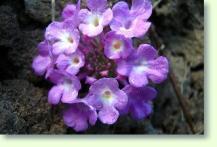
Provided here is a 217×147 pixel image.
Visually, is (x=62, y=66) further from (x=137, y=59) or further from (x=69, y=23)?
(x=137, y=59)

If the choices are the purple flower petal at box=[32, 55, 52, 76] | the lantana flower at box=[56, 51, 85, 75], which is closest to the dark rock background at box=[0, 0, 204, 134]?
the purple flower petal at box=[32, 55, 52, 76]

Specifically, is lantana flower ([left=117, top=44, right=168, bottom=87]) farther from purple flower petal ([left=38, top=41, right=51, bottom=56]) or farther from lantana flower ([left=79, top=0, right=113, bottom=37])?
purple flower petal ([left=38, top=41, right=51, bottom=56])

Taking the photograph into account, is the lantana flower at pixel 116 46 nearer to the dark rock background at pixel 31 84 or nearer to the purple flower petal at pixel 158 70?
the purple flower petal at pixel 158 70

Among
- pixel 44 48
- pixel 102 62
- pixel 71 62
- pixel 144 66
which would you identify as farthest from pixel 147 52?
pixel 44 48

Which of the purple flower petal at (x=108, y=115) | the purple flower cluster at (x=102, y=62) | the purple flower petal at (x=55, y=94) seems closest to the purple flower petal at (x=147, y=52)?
the purple flower cluster at (x=102, y=62)

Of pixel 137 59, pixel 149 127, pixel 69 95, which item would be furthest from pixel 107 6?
pixel 149 127
